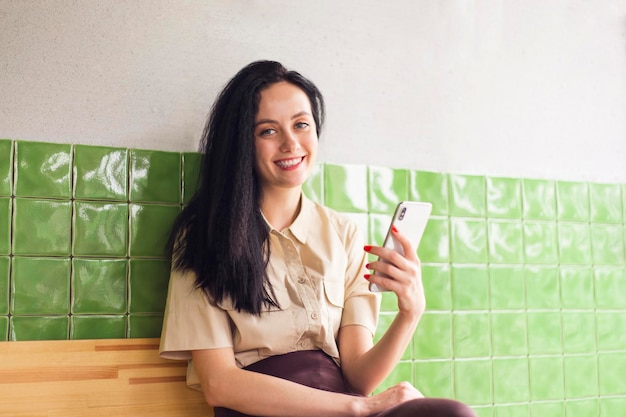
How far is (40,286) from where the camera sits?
6.70 feet

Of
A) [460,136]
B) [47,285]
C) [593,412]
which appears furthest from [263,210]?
[593,412]

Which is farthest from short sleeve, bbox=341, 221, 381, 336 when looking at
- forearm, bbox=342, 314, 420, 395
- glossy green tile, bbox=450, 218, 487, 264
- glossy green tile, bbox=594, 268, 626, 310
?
glossy green tile, bbox=594, 268, 626, 310

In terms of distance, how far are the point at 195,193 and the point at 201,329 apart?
0.41 meters

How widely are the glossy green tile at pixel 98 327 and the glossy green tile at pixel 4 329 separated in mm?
162

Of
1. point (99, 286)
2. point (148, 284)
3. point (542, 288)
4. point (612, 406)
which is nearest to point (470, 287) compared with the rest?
point (542, 288)

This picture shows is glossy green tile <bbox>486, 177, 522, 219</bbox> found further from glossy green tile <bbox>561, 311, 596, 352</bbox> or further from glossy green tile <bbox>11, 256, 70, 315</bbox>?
glossy green tile <bbox>11, 256, 70, 315</bbox>

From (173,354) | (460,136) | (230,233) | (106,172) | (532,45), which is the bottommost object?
(173,354)

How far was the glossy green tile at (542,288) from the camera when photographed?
2.72 meters

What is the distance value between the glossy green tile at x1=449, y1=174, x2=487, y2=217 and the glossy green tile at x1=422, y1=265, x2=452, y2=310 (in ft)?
0.68

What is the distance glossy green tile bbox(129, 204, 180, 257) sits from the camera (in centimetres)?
215

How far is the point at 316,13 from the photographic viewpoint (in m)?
2.48

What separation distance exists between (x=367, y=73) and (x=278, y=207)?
65 centimetres

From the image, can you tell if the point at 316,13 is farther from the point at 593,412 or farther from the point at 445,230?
the point at 593,412

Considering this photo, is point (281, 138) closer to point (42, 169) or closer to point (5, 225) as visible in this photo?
point (42, 169)
